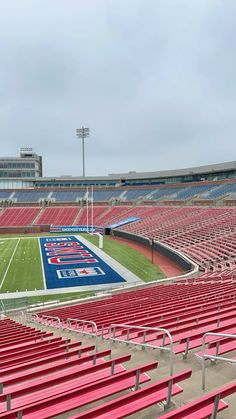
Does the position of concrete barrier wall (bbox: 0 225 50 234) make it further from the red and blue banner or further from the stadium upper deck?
the stadium upper deck

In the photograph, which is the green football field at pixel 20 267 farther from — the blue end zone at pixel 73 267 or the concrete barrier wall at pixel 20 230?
the concrete barrier wall at pixel 20 230

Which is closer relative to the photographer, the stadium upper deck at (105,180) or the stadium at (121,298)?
the stadium at (121,298)

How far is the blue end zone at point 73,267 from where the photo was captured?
26391mm

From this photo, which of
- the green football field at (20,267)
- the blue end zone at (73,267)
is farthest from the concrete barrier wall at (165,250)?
the green football field at (20,267)

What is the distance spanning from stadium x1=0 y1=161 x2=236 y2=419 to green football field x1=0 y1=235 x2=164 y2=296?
0.17 metres

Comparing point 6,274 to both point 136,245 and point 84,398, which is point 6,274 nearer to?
point 136,245

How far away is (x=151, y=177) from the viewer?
9050 cm

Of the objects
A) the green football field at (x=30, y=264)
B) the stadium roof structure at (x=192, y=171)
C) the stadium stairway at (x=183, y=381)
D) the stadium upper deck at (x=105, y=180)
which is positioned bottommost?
the green football field at (x=30, y=264)

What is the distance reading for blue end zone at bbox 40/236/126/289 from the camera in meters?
26.4

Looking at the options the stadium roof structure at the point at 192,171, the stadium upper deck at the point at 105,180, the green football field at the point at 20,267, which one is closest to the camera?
the green football field at the point at 20,267

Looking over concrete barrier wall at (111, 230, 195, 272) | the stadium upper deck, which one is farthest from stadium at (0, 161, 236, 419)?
the stadium upper deck

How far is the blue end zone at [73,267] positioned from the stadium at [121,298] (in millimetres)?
175

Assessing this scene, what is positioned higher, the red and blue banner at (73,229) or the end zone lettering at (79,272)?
the red and blue banner at (73,229)

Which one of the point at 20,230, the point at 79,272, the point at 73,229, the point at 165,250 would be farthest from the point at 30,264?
the point at 20,230
